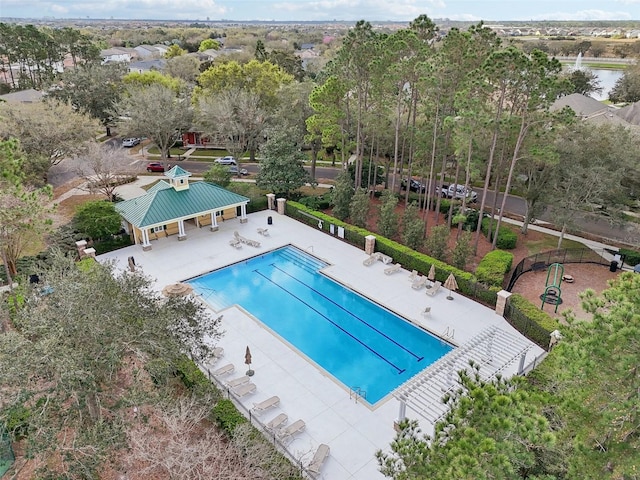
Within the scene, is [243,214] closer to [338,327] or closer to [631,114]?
[338,327]

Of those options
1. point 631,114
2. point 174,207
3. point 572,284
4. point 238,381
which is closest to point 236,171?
point 174,207

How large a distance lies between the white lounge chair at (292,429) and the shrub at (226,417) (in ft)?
4.40

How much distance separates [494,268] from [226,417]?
1564 cm

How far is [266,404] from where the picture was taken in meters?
15.2

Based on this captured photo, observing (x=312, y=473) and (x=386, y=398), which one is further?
(x=386, y=398)

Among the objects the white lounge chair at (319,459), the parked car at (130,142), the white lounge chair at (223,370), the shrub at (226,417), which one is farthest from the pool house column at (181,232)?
the parked car at (130,142)

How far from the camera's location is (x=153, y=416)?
13.7 metres

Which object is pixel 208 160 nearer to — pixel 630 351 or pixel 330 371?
pixel 330 371

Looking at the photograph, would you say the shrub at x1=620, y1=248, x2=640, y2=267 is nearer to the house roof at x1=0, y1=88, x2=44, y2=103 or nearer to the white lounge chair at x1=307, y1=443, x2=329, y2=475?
the white lounge chair at x1=307, y1=443, x2=329, y2=475

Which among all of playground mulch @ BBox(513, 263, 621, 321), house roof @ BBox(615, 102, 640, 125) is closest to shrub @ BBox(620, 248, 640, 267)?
playground mulch @ BBox(513, 263, 621, 321)

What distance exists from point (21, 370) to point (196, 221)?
2135cm

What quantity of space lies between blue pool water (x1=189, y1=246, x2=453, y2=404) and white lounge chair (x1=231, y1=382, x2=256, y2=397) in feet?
10.6

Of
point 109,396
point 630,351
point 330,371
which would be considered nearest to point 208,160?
point 330,371

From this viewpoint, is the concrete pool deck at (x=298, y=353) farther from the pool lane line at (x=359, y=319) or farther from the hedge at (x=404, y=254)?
the pool lane line at (x=359, y=319)
